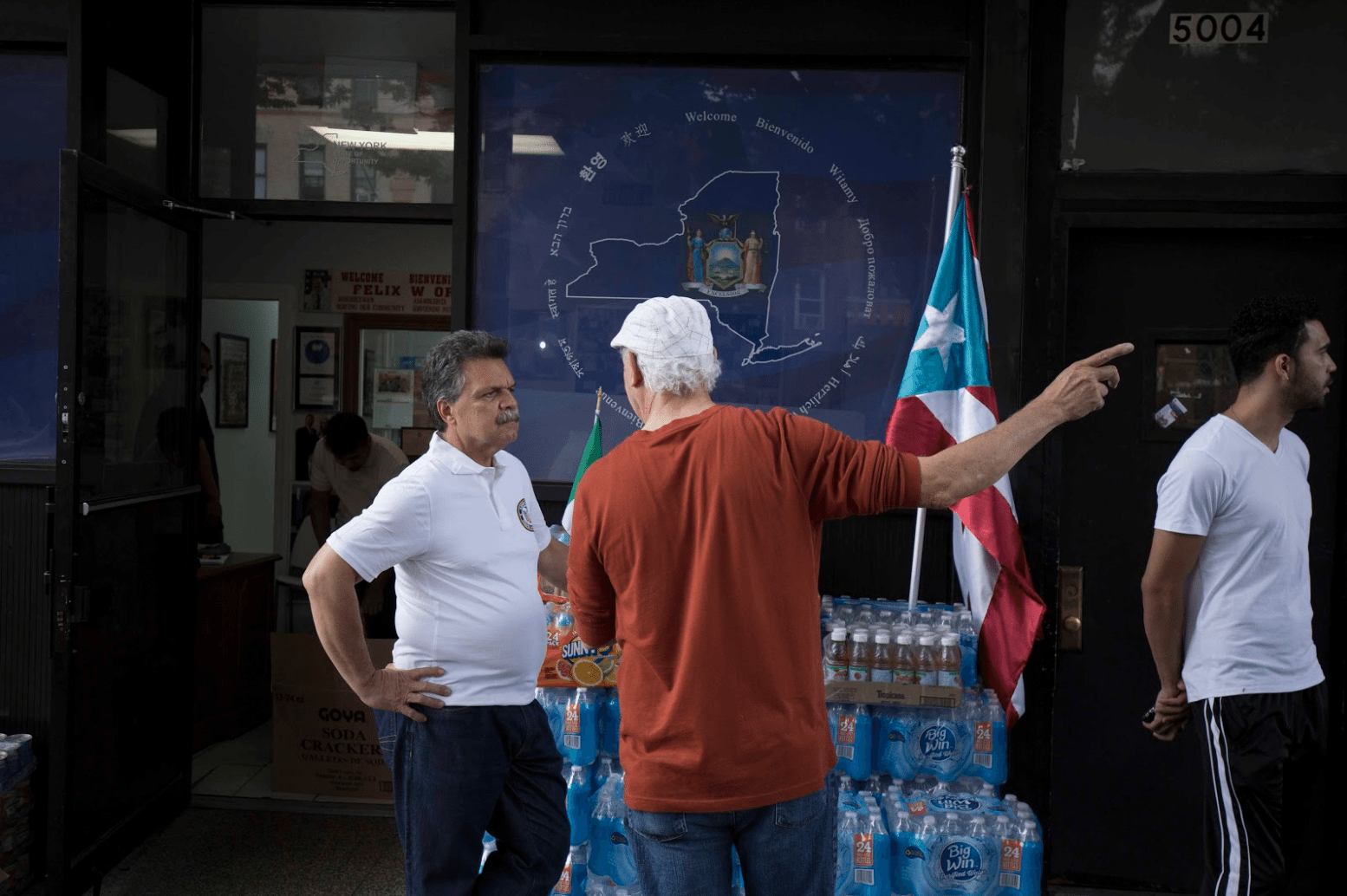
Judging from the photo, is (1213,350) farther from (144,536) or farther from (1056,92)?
(144,536)

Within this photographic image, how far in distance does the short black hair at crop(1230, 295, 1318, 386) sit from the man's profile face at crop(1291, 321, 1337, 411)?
2 centimetres

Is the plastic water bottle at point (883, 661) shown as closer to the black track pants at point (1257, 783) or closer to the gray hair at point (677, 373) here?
the black track pants at point (1257, 783)

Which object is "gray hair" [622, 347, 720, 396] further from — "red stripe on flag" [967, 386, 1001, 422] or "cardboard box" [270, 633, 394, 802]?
"cardboard box" [270, 633, 394, 802]

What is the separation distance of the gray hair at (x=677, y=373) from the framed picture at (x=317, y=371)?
20.2ft

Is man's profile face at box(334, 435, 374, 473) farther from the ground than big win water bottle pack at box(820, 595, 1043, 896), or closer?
farther from the ground

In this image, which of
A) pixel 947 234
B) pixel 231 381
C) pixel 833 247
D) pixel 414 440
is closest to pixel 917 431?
pixel 947 234

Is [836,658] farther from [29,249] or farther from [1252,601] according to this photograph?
[29,249]

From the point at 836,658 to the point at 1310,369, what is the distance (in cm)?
Answer: 143

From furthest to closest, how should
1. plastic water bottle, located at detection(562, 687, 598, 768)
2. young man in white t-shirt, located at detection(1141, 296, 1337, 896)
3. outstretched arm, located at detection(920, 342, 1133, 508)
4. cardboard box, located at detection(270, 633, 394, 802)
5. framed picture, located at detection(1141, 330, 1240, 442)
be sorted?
cardboard box, located at detection(270, 633, 394, 802)
framed picture, located at detection(1141, 330, 1240, 442)
plastic water bottle, located at detection(562, 687, 598, 768)
young man in white t-shirt, located at detection(1141, 296, 1337, 896)
outstretched arm, located at detection(920, 342, 1133, 508)

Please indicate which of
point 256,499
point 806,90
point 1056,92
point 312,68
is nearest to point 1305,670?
point 1056,92

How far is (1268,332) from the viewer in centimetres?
289

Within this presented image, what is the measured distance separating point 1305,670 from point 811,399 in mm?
1713

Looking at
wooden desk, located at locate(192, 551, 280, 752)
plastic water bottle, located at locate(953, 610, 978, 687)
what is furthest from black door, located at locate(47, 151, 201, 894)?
plastic water bottle, located at locate(953, 610, 978, 687)

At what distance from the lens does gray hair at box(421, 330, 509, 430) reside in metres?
2.82
